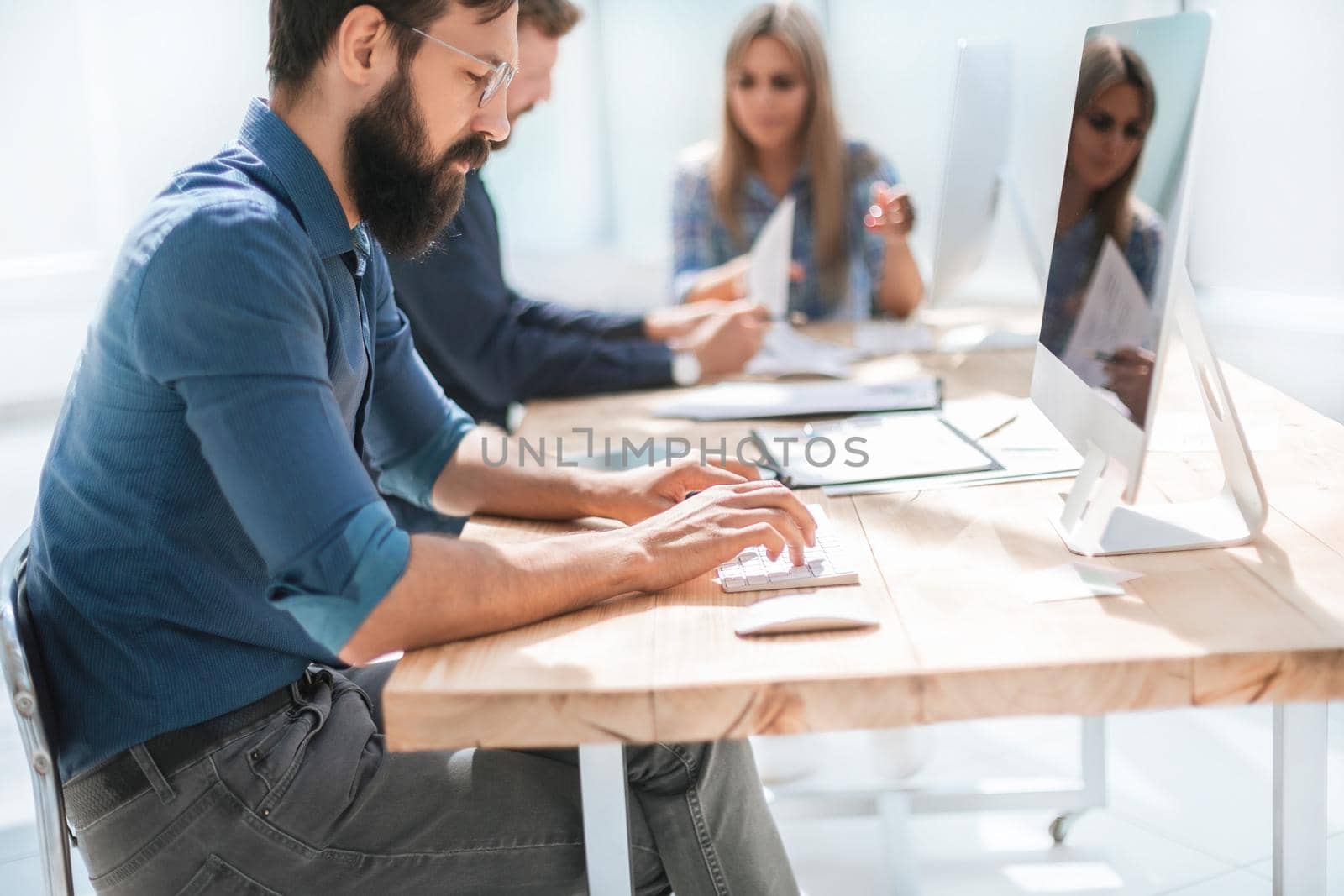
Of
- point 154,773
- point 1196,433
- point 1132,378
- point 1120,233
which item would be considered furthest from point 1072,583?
point 154,773

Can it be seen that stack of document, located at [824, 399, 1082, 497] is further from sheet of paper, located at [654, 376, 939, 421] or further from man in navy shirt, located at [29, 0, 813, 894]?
man in navy shirt, located at [29, 0, 813, 894]

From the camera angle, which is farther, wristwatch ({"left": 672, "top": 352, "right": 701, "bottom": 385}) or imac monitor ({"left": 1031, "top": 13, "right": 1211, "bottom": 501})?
wristwatch ({"left": 672, "top": 352, "right": 701, "bottom": 385})

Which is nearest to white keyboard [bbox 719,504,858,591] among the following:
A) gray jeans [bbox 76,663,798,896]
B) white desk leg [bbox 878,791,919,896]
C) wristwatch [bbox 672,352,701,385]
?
gray jeans [bbox 76,663,798,896]

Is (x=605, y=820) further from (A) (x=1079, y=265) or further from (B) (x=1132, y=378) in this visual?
(A) (x=1079, y=265)

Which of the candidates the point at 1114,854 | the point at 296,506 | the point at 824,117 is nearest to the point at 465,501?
the point at 296,506

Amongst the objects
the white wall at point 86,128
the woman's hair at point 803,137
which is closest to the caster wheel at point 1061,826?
the woman's hair at point 803,137

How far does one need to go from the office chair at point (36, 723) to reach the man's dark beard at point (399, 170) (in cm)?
49

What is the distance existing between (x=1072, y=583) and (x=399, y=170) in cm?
75

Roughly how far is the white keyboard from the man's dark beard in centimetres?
49

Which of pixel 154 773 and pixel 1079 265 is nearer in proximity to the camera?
pixel 154 773

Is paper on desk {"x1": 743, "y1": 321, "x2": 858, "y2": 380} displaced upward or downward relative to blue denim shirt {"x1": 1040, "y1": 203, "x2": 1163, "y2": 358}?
downward

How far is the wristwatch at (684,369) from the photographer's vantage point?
2.08 meters

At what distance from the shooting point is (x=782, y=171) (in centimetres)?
324

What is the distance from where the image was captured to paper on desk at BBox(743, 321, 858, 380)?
7.00ft
